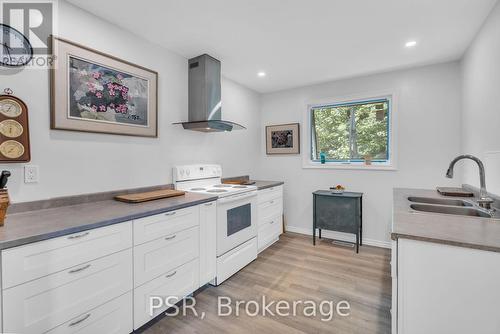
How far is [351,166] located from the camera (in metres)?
3.46

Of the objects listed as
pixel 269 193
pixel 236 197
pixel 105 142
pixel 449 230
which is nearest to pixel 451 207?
pixel 449 230

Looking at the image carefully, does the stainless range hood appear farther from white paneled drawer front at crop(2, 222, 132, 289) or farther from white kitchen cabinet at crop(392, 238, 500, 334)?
white kitchen cabinet at crop(392, 238, 500, 334)

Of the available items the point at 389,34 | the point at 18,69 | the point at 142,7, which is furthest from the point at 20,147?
the point at 389,34

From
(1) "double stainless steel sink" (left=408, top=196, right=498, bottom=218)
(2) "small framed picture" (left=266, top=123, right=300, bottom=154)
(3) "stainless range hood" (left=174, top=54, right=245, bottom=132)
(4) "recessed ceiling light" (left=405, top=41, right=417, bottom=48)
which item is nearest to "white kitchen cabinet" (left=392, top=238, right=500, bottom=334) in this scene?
(1) "double stainless steel sink" (left=408, top=196, right=498, bottom=218)

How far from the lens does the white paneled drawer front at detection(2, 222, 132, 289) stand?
42.0 inches

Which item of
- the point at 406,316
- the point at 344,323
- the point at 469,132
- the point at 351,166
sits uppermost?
the point at 469,132

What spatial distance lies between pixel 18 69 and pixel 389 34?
298 cm

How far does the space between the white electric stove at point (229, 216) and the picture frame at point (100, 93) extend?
26.2 inches

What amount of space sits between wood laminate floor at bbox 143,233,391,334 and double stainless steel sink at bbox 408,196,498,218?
2.89 feet

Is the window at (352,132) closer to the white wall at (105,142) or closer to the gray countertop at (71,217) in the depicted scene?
the white wall at (105,142)

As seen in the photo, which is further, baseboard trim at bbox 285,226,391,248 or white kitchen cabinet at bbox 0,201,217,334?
baseboard trim at bbox 285,226,391,248

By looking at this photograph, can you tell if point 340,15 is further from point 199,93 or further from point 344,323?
point 344,323

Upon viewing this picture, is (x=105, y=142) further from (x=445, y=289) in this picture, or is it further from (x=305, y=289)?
(x=445, y=289)

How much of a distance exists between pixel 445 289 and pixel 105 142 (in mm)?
2435
